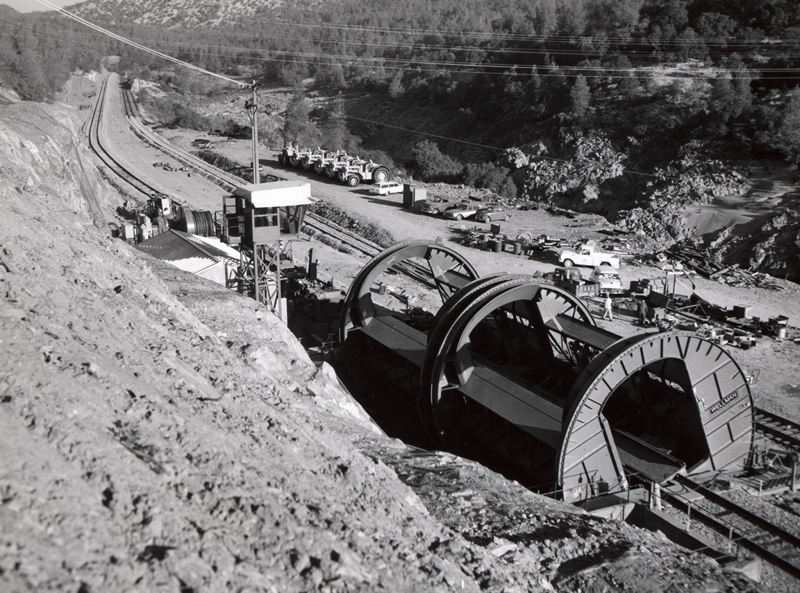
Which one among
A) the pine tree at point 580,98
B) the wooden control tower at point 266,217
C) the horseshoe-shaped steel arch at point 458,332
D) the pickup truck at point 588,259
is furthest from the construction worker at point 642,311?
the pine tree at point 580,98

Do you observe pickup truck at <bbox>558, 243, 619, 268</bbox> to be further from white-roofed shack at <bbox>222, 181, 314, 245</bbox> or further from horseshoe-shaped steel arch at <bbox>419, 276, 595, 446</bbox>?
horseshoe-shaped steel arch at <bbox>419, 276, 595, 446</bbox>

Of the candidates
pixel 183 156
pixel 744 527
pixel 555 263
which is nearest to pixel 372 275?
pixel 744 527

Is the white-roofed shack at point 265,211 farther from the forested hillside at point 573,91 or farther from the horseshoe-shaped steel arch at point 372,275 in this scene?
the forested hillside at point 573,91

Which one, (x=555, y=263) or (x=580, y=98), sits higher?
(x=580, y=98)

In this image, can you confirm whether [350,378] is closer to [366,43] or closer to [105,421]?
[105,421]

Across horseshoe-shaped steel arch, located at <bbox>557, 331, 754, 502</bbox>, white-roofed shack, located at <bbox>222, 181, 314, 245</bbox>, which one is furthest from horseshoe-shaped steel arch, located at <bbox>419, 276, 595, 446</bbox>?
white-roofed shack, located at <bbox>222, 181, 314, 245</bbox>

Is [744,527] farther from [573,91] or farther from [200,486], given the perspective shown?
[573,91]
